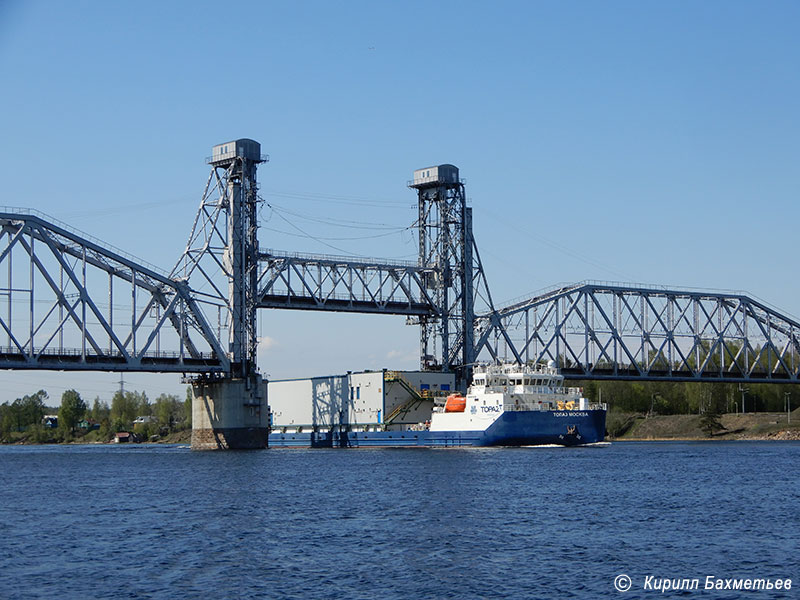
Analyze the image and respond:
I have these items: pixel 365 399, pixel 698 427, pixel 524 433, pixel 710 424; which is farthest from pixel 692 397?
pixel 524 433

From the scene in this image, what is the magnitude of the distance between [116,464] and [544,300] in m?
54.9

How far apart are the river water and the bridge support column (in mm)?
34475

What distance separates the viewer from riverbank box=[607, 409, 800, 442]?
14688cm

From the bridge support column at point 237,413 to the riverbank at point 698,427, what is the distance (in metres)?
61.7

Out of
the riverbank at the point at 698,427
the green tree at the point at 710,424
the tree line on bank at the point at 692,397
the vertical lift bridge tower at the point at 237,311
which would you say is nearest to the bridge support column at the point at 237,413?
the vertical lift bridge tower at the point at 237,311

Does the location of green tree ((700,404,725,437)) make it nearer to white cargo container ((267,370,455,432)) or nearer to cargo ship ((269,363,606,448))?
white cargo container ((267,370,455,432))

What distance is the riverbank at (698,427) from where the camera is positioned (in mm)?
146875

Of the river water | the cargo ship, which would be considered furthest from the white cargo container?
the river water

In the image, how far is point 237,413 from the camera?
113312mm

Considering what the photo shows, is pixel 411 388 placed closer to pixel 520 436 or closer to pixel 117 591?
pixel 520 436

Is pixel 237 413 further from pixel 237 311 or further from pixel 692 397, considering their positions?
pixel 692 397

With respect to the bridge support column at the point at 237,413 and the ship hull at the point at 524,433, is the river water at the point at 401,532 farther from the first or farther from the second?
the bridge support column at the point at 237,413

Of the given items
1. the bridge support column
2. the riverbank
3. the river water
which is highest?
the bridge support column

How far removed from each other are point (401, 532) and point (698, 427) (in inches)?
4588
